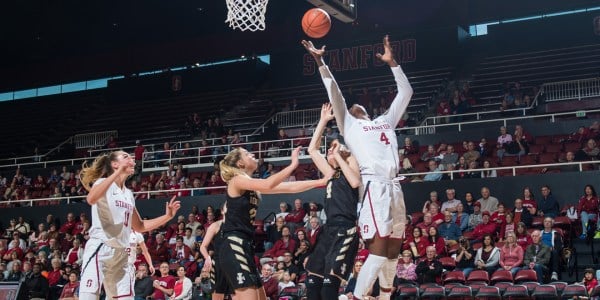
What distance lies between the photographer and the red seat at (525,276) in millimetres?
12222

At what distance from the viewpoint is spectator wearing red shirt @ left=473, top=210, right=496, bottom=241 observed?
14.2 meters

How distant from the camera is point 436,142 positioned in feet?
62.6

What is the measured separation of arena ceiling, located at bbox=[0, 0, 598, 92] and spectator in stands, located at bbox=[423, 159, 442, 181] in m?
10.3

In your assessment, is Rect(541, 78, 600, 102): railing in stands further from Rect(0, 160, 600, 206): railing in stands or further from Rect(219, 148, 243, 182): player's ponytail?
Rect(219, 148, 243, 182): player's ponytail

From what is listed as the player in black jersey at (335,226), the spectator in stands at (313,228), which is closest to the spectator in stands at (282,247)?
the spectator in stands at (313,228)

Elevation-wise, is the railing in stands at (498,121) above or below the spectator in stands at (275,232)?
above

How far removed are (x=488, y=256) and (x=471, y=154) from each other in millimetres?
4334

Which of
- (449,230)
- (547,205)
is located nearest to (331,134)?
(449,230)

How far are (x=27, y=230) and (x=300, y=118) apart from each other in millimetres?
9393

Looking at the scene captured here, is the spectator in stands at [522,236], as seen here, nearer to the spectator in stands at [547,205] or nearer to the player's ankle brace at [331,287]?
the spectator in stands at [547,205]

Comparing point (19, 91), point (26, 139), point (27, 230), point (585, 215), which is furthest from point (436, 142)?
point (19, 91)

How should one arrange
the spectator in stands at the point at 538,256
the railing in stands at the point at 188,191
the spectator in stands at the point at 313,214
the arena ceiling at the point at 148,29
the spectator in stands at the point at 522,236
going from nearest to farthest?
the spectator in stands at the point at 538,256, the spectator in stands at the point at 522,236, the railing in stands at the point at 188,191, the spectator in stands at the point at 313,214, the arena ceiling at the point at 148,29

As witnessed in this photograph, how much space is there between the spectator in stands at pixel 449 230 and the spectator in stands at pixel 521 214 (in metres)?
1.22

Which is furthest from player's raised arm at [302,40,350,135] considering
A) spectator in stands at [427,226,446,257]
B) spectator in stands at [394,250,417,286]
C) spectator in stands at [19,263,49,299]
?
spectator in stands at [19,263,49,299]
